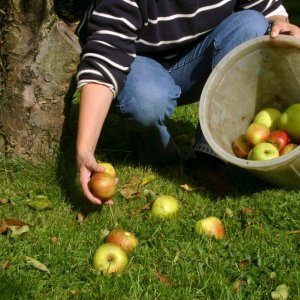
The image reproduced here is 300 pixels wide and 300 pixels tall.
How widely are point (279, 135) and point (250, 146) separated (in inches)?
6.1

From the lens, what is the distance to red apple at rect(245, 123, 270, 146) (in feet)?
10.5

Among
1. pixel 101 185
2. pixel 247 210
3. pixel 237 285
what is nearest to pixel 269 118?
pixel 247 210

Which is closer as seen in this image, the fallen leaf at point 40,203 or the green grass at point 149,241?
the green grass at point 149,241

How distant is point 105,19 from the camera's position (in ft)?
9.87

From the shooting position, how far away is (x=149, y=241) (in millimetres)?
2762

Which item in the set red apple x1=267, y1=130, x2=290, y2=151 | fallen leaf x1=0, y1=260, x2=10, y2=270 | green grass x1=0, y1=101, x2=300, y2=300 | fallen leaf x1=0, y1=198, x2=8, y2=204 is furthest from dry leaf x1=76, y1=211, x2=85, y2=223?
red apple x1=267, y1=130, x2=290, y2=151

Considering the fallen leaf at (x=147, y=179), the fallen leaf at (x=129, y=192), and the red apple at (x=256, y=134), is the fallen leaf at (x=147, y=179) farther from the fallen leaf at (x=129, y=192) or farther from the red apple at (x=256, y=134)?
the red apple at (x=256, y=134)

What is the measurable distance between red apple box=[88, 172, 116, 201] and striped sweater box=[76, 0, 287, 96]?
0.45 metres

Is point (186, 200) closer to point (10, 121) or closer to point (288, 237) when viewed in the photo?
point (288, 237)

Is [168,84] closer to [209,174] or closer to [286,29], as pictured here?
[209,174]

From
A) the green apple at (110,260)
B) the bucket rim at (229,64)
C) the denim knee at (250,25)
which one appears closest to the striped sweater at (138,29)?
the denim knee at (250,25)

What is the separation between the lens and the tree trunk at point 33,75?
3.20 m

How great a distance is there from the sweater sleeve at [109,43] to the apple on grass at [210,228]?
0.73 meters

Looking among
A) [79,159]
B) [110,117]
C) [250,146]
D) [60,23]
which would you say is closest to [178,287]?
[79,159]
